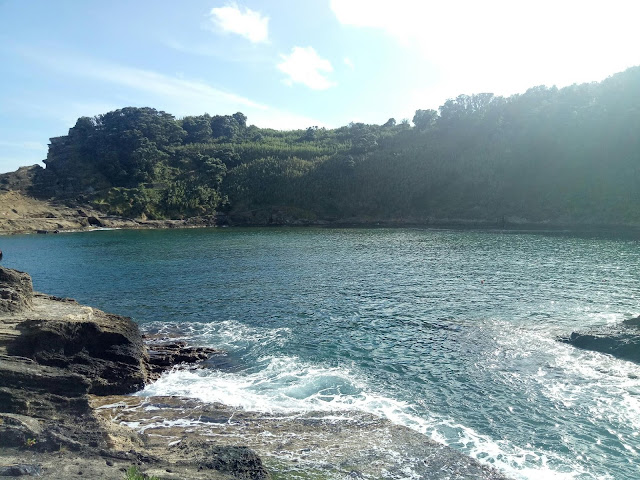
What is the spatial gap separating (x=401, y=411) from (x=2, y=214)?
116466mm

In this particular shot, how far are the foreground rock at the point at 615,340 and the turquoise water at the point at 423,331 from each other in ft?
2.91

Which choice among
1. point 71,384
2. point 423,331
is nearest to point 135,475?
point 71,384

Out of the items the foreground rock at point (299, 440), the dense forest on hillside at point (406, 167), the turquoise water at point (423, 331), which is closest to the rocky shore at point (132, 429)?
the foreground rock at point (299, 440)

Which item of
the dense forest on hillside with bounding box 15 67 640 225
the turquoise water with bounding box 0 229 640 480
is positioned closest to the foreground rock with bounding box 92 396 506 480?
the turquoise water with bounding box 0 229 640 480

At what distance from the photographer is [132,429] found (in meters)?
16.0

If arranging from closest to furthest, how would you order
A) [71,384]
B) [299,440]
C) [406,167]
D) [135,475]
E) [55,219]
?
[135,475]
[299,440]
[71,384]
[55,219]
[406,167]

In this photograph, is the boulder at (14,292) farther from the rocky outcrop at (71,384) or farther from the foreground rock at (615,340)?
the foreground rock at (615,340)

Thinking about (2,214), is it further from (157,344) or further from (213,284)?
(157,344)

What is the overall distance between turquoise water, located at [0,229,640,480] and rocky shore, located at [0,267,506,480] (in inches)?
50.1

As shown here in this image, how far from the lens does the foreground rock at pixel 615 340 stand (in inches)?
872

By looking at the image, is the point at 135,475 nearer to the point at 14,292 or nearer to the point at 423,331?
the point at 14,292

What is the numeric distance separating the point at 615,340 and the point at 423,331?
9934mm

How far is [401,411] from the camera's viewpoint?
1752cm

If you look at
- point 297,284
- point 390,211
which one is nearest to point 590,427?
point 297,284
